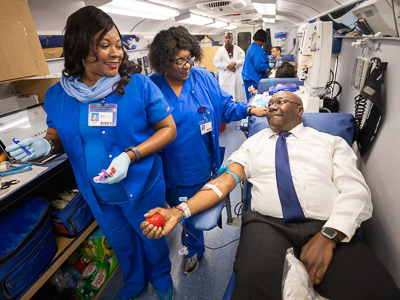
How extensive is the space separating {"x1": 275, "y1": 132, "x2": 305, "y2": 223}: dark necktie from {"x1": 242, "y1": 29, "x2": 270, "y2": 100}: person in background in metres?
3.65

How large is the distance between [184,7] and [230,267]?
4785 millimetres

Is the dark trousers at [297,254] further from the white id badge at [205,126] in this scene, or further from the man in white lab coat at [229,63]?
the man in white lab coat at [229,63]

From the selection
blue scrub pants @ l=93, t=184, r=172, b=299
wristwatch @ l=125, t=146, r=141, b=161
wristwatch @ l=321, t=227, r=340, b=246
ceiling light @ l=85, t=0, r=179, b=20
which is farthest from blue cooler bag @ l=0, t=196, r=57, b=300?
ceiling light @ l=85, t=0, r=179, b=20

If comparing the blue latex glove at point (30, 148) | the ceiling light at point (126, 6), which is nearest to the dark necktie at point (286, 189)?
the blue latex glove at point (30, 148)

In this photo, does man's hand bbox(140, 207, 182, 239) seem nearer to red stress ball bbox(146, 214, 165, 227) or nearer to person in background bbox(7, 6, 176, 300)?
red stress ball bbox(146, 214, 165, 227)

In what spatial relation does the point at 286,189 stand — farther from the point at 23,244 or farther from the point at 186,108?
the point at 23,244

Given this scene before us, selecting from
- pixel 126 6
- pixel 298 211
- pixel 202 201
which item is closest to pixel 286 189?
pixel 298 211

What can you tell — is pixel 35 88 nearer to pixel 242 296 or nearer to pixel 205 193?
pixel 205 193

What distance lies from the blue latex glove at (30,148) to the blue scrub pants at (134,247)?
0.45 metres

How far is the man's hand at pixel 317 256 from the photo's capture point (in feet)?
3.63

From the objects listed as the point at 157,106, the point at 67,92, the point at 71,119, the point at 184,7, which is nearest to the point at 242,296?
the point at 157,106

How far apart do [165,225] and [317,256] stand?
30.7 inches

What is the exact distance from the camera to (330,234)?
3.90 ft

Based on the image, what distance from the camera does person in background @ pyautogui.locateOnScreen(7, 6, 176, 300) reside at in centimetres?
113
